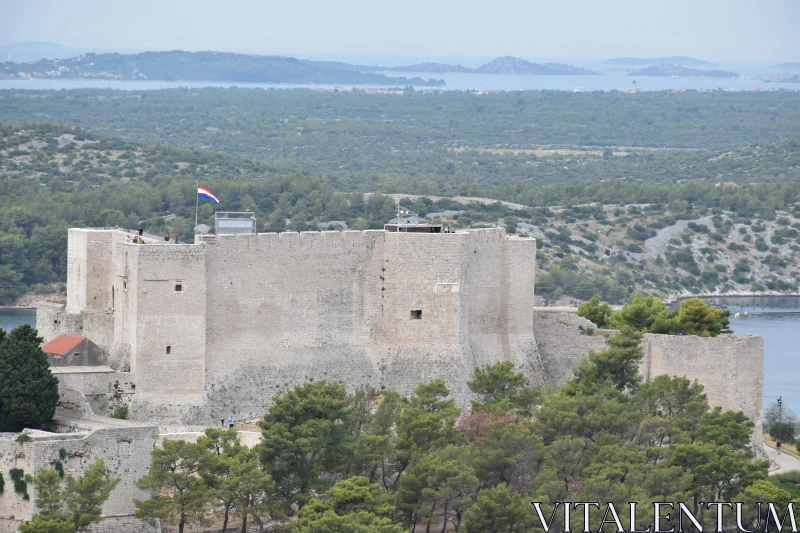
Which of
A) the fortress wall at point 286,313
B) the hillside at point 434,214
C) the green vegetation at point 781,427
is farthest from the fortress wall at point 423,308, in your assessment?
the hillside at point 434,214

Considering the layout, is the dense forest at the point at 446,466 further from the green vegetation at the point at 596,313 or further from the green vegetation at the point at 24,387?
the green vegetation at the point at 596,313

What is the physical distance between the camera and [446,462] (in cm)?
3984

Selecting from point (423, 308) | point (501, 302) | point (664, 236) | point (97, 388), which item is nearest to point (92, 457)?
point (97, 388)

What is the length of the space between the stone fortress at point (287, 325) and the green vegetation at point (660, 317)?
2.50 m

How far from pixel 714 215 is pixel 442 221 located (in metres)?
32.2

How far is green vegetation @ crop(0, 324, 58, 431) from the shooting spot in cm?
3953

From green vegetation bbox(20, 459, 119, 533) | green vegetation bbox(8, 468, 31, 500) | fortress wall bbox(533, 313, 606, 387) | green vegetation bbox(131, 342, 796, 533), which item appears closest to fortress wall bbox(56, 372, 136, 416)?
green vegetation bbox(131, 342, 796, 533)

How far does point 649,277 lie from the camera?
104938 mm

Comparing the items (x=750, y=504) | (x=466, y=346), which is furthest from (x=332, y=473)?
(x=750, y=504)

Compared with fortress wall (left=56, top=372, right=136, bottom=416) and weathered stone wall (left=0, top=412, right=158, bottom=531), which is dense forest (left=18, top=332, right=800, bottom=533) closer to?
weathered stone wall (left=0, top=412, right=158, bottom=531)

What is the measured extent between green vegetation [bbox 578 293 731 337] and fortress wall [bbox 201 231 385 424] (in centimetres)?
766

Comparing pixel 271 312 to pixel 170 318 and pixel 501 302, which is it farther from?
pixel 501 302

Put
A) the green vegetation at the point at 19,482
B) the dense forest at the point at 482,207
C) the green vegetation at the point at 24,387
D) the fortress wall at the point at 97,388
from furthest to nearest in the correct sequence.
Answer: the dense forest at the point at 482,207, the fortress wall at the point at 97,388, the green vegetation at the point at 24,387, the green vegetation at the point at 19,482

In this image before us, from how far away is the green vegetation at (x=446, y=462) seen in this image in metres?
38.7
